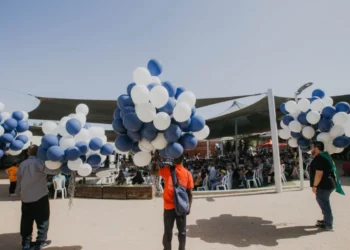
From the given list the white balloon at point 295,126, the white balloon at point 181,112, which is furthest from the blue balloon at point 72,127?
the white balloon at point 295,126

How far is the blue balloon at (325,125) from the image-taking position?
14.7 feet

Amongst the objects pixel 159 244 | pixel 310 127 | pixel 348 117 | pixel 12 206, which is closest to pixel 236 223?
pixel 159 244

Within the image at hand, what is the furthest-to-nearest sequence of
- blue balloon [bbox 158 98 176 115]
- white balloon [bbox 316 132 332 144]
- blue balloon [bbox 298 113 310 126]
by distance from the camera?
blue balloon [bbox 298 113 310 126] → white balloon [bbox 316 132 332 144] → blue balloon [bbox 158 98 176 115]

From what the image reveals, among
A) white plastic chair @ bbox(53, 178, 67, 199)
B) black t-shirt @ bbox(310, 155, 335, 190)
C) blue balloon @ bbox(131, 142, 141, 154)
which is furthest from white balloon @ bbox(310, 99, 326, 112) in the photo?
white plastic chair @ bbox(53, 178, 67, 199)

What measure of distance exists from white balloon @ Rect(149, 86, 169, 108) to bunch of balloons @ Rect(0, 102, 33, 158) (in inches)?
167

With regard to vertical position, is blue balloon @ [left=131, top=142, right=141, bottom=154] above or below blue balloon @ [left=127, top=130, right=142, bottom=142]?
below

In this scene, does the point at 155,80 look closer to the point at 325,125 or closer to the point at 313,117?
the point at 313,117

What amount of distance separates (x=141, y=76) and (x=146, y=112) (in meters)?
0.51

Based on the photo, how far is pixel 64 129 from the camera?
12.2 ft

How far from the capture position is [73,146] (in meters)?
3.56

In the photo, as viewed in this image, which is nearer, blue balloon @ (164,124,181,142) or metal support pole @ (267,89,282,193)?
blue balloon @ (164,124,181,142)

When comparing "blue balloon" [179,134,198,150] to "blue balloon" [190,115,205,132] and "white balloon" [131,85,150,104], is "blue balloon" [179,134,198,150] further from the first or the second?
"white balloon" [131,85,150,104]

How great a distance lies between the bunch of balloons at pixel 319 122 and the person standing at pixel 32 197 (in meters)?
4.28

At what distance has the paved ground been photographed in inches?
150
